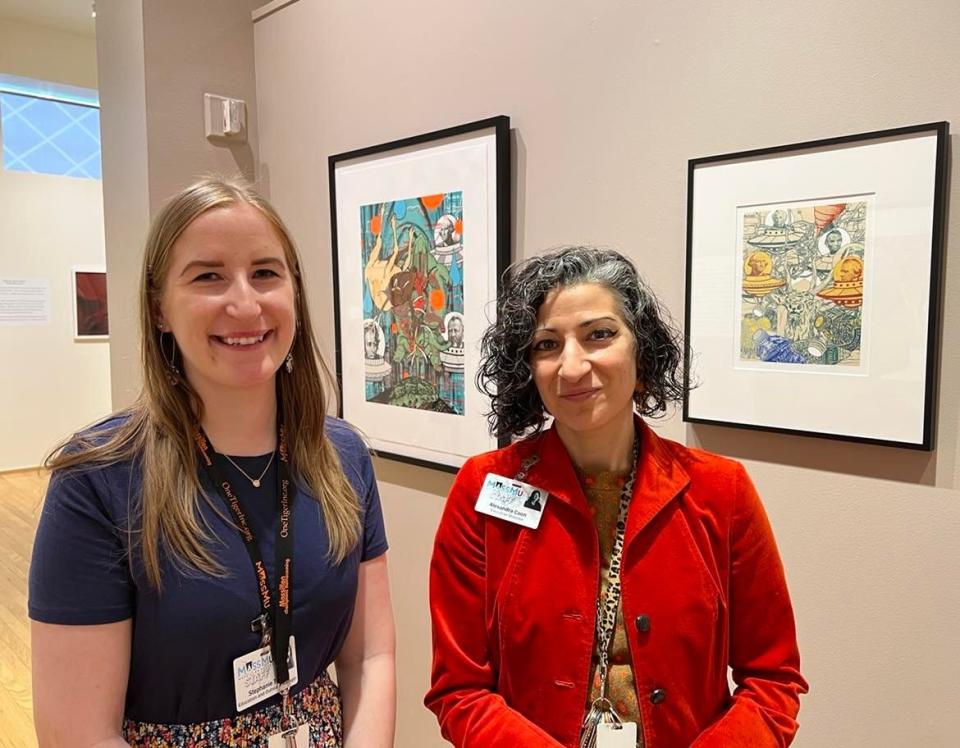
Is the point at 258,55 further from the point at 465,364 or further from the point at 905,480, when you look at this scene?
the point at 905,480

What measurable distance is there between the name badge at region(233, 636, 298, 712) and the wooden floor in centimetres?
55

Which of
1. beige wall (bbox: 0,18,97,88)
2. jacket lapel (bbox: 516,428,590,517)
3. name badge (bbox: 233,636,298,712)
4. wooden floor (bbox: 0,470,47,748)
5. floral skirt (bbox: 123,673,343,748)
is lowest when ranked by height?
wooden floor (bbox: 0,470,47,748)

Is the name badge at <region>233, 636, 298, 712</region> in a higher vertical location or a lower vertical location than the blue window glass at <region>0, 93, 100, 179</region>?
lower

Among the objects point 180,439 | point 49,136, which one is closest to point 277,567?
point 180,439

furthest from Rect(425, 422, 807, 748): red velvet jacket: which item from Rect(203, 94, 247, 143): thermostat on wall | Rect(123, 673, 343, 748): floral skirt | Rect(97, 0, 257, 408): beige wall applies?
Rect(203, 94, 247, 143): thermostat on wall

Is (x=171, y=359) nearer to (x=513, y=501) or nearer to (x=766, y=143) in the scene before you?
(x=513, y=501)

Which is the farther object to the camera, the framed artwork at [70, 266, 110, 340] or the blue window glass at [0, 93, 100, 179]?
the framed artwork at [70, 266, 110, 340]

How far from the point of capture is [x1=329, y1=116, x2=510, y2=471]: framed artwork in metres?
2.22

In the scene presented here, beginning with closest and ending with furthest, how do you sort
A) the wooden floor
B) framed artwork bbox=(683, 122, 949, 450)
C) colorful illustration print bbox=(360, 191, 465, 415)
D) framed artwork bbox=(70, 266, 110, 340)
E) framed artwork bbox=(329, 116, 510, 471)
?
framed artwork bbox=(683, 122, 949, 450), framed artwork bbox=(329, 116, 510, 471), colorful illustration print bbox=(360, 191, 465, 415), the wooden floor, framed artwork bbox=(70, 266, 110, 340)

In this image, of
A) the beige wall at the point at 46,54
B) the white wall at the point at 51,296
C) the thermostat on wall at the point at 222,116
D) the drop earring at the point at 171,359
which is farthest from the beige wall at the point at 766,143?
the white wall at the point at 51,296

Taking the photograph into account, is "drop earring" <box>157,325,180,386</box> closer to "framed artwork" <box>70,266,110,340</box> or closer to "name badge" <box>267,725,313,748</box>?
"name badge" <box>267,725,313,748</box>

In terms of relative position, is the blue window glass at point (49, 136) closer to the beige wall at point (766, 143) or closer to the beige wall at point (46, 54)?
the beige wall at point (46, 54)

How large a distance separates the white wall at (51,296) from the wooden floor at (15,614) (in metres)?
0.74

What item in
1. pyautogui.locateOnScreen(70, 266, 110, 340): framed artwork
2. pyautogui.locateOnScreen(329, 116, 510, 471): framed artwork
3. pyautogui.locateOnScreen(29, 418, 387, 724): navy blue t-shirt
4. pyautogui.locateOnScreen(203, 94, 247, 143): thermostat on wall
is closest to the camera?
pyautogui.locateOnScreen(29, 418, 387, 724): navy blue t-shirt
